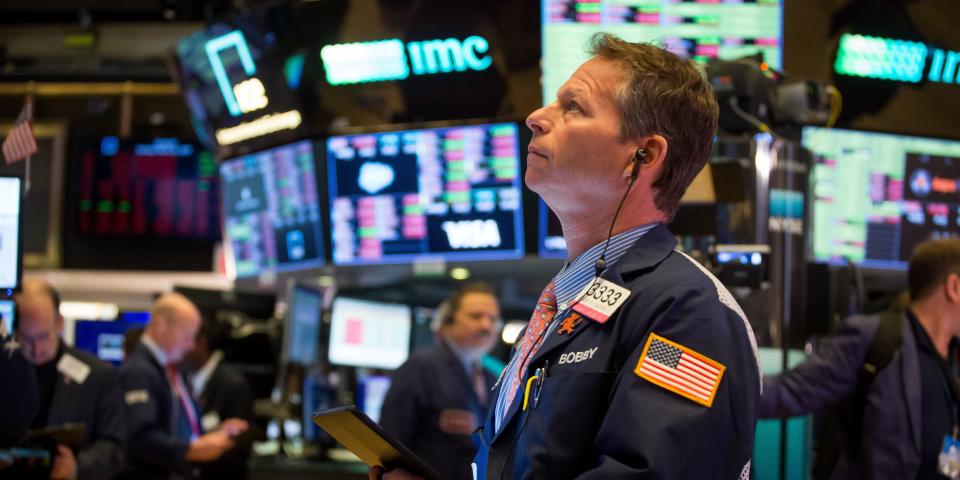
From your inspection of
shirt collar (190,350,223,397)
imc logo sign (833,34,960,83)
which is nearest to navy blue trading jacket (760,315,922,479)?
imc logo sign (833,34,960,83)

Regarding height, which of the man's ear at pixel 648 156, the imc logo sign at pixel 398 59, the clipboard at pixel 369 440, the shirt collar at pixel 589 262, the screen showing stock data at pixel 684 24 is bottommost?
the clipboard at pixel 369 440

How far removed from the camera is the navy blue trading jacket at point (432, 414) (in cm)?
471

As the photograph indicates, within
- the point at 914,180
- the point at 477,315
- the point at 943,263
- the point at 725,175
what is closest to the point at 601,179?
the point at 725,175

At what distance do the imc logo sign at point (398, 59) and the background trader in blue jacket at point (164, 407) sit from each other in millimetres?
1584

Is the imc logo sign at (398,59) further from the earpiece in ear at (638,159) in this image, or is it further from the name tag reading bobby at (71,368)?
the earpiece in ear at (638,159)

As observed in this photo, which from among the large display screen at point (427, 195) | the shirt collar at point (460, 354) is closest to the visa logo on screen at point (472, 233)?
the large display screen at point (427, 195)

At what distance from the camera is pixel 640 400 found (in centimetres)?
167

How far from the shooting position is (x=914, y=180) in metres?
6.08

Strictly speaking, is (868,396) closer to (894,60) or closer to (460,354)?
(460,354)

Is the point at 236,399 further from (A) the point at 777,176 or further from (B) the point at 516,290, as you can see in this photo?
(A) the point at 777,176

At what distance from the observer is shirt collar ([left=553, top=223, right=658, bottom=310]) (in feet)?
6.30

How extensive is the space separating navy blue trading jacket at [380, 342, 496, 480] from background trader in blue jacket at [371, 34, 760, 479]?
2701 millimetres

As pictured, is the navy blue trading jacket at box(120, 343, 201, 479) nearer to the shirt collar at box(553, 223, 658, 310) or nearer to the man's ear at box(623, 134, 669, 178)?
the shirt collar at box(553, 223, 658, 310)

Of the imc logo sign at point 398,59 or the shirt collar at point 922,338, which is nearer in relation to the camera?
the shirt collar at point 922,338
